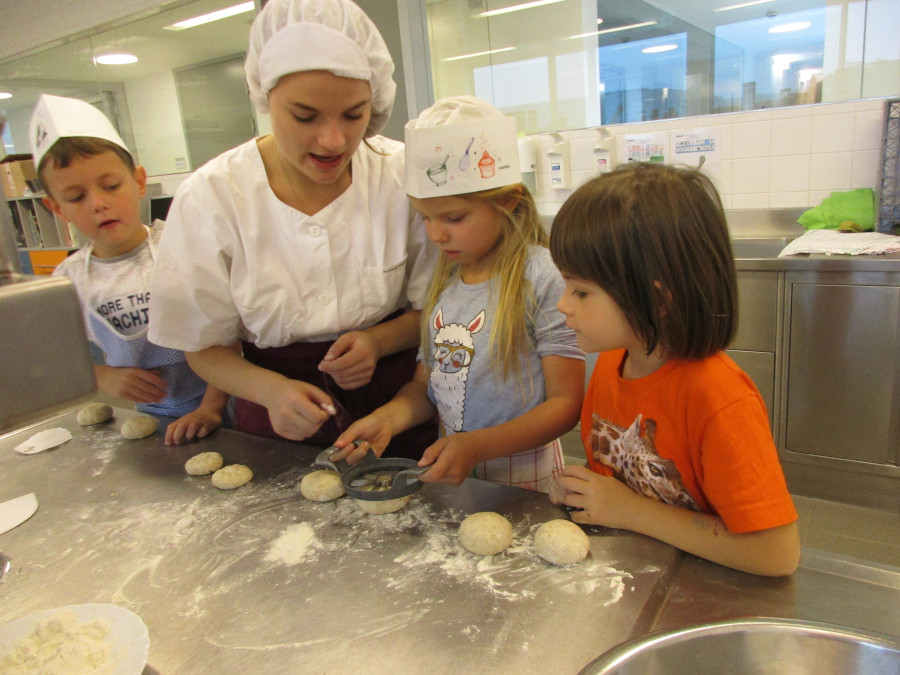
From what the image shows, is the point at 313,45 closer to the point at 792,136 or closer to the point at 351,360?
the point at 351,360

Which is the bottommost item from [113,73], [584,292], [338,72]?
[584,292]

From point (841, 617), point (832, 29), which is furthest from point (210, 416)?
point (832, 29)

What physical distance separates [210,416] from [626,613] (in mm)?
932

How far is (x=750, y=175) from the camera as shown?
2529mm

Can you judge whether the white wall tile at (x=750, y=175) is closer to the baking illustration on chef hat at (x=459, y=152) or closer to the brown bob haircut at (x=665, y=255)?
the baking illustration on chef hat at (x=459, y=152)

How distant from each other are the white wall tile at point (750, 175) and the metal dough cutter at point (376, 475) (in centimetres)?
221

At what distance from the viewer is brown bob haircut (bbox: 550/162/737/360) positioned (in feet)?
2.47

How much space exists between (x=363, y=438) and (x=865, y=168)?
2292 mm

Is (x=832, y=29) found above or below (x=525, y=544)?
above

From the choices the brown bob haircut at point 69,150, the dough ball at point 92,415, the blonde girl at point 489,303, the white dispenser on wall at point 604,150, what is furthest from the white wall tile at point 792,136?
the dough ball at point 92,415

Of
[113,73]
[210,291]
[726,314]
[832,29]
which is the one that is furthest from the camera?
[113,73]

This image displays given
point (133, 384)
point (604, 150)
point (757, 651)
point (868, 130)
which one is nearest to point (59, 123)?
point (133, 384)

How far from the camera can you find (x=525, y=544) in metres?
0.79

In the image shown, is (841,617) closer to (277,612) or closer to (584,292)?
(584,292)
